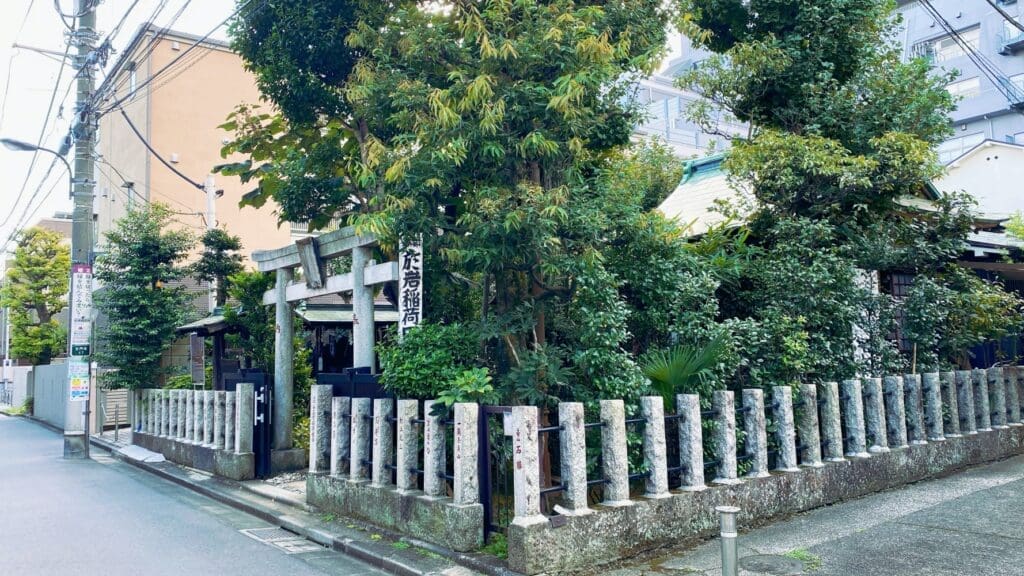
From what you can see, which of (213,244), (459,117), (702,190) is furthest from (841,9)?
(213,244)

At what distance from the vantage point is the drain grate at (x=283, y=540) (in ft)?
28.0

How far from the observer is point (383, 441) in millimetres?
8625

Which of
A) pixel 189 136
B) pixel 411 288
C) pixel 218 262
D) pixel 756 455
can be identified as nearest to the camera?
pixel 756 455

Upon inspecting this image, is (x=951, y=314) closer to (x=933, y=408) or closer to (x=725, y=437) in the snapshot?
(x=933, y=408)

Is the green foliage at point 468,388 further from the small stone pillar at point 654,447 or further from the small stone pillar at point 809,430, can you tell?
the small stone pillar at point 809,430

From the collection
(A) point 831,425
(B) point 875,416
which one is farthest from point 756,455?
(B) point 875,416

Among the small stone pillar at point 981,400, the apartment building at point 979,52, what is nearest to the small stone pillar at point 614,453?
the small stone pillar at point 981,400

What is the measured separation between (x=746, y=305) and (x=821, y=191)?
2174 millimetres

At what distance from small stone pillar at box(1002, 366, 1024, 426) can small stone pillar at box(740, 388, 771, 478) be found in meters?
6.46

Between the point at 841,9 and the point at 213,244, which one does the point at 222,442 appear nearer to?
the point at 213,244

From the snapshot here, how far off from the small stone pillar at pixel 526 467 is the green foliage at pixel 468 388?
76cm

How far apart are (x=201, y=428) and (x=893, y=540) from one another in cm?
1262

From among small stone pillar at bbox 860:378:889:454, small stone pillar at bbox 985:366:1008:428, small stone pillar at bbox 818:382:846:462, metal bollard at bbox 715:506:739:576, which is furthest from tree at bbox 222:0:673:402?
small stone pillar at bbox 985:366:1008:428

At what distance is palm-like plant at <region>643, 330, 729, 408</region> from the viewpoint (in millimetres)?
8547
